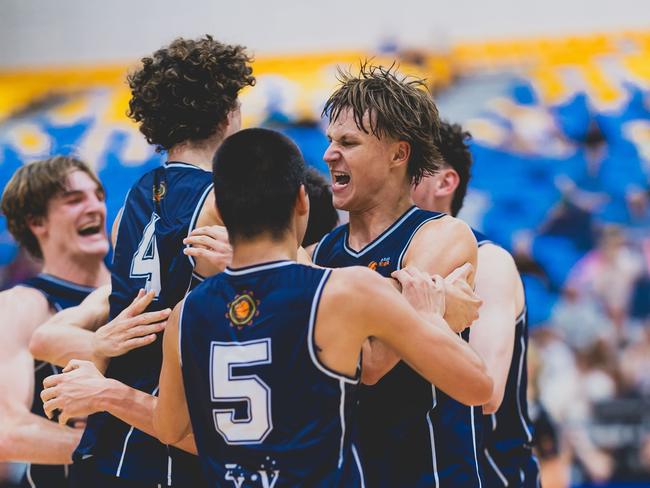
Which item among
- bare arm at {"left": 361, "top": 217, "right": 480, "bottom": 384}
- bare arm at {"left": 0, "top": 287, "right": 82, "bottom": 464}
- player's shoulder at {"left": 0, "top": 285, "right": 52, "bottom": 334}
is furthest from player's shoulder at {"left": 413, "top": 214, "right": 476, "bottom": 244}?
player's shoulder at {"left": 0, "top": 285, "right": 52, "bottom": 334}

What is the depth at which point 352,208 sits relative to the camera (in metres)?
3.61

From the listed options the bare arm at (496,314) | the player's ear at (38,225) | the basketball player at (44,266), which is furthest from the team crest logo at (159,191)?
the player's ear at (38,225)

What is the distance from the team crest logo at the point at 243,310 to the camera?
276cm

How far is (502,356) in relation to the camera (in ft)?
12.2

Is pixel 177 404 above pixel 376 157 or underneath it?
underneath

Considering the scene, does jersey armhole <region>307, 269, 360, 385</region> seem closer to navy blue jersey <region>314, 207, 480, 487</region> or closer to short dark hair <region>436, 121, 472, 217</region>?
navy blue jersey <region>314, 207, 480, 487</region>

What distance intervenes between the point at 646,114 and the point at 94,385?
10895 millimetres

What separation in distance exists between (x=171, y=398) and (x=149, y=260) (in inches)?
25.3

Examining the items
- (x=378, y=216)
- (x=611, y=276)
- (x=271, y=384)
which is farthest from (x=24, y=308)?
(x=611, y=276)

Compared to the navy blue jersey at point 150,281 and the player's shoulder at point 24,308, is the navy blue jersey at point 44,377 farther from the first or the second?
the navy blue jersey at point 150,281

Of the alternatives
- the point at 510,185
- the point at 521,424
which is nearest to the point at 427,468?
the point at 521,424

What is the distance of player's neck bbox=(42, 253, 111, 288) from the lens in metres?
4.78

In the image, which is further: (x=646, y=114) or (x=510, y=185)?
(x=646, y=114)

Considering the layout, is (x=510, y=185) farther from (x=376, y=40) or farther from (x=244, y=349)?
(x=244, y=349)
